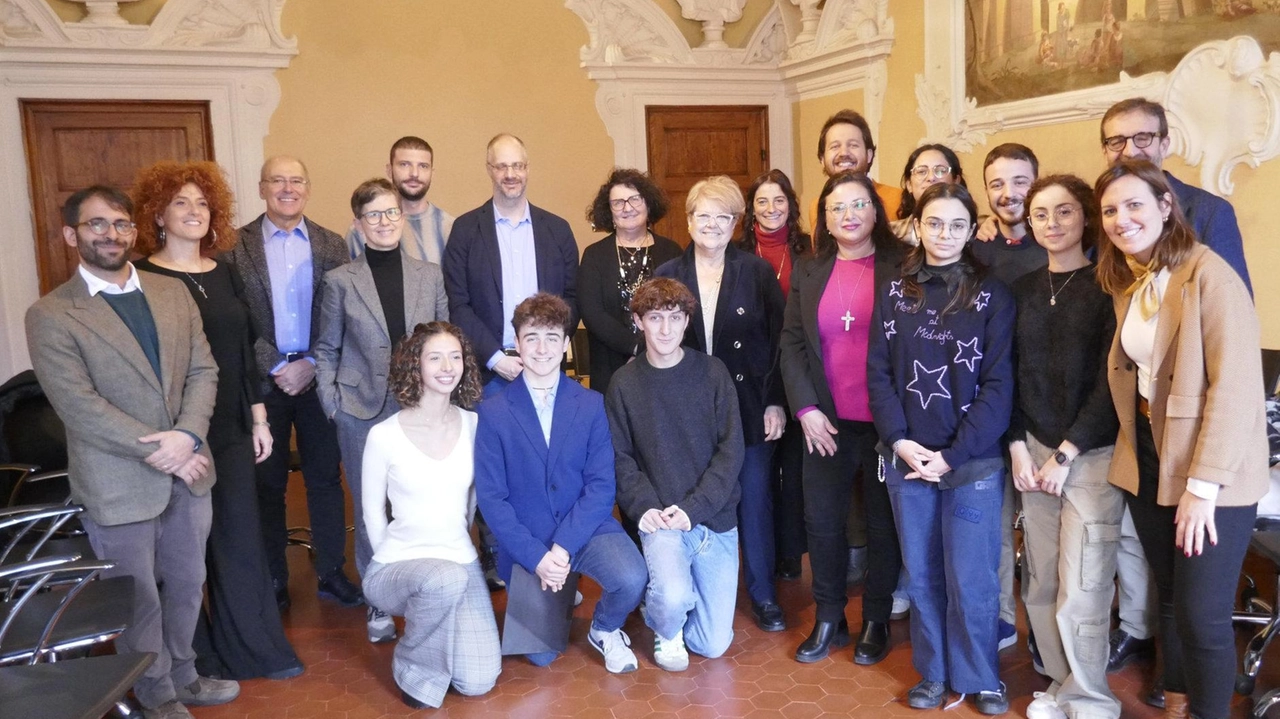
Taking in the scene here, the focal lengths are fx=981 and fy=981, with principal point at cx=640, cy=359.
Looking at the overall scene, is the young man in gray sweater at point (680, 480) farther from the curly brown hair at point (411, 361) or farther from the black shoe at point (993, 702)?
the black shoe at point (993, 702)

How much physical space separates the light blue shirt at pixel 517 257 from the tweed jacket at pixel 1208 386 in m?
2.26

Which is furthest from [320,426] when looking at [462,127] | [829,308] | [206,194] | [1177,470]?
[462,127]

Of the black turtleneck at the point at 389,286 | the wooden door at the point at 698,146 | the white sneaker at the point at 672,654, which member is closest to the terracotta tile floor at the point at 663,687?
the white sneaker at the point at 672,654

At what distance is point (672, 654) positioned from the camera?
3240mm

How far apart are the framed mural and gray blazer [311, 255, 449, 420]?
3.46m

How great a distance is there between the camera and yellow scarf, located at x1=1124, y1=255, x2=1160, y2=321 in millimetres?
2422

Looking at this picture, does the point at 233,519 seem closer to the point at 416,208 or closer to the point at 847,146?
the point at 416,208

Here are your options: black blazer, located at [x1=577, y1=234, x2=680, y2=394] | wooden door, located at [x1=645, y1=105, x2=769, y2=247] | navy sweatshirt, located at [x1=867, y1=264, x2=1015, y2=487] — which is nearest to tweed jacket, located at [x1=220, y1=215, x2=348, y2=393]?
black blazer, located at [x1=577, y1=234, x2=680, y2=394]

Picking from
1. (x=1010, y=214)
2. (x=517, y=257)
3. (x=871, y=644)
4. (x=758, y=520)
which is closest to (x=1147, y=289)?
(x=1010, y=214)

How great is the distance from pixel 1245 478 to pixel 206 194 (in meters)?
3.01

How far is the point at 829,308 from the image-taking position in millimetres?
3127

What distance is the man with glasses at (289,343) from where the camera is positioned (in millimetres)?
3584

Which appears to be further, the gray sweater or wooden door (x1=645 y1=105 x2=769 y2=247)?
wooden door (x1=645 y1=105 x2=769 y2=247)

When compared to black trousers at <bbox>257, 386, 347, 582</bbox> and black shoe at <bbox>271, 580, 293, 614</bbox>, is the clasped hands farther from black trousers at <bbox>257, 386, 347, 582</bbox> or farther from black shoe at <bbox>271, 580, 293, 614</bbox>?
black shoe at <bbox>271, 580, 293, 614</bbox>
